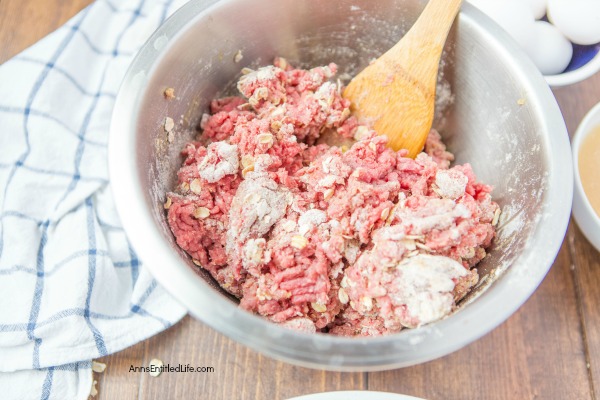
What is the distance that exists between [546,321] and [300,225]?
0.88 meters

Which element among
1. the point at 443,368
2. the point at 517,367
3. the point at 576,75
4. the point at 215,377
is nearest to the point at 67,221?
the point at 215,377

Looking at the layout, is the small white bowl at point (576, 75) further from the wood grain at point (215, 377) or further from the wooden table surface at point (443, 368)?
the wood grain at point (215, 377)

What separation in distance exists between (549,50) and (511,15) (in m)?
0.20

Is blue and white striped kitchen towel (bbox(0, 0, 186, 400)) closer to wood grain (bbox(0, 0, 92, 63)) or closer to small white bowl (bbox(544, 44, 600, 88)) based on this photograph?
wood grain (bbox(0, 0, 92, 63))

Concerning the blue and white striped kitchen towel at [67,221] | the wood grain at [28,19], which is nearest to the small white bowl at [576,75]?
the blue and white striped kitchen towel at [67,221]

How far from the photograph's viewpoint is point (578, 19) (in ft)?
5.66

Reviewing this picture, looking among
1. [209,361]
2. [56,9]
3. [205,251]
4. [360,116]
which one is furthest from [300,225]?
[56,9]

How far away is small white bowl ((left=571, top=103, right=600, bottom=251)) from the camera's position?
1536mm

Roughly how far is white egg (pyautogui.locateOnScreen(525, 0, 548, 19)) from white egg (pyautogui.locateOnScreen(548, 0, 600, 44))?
0.03 meters

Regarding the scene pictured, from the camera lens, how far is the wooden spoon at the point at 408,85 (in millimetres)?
1425

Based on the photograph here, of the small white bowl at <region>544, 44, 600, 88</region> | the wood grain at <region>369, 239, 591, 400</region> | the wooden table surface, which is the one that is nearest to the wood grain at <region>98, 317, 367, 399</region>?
the wooden table surface

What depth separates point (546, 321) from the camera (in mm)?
1634

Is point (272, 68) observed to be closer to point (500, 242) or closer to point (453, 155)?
point (453, 155)

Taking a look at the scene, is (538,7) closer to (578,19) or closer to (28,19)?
(578,19)
